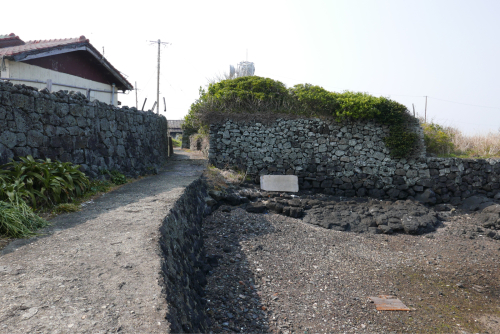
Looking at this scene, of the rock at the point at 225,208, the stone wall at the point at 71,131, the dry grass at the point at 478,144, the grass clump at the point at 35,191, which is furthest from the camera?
the dry grass at the point at 478,144

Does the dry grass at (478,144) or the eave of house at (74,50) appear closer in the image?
the eave of house at (74,50)

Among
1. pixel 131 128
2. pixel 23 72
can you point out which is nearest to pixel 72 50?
pixel 23 72

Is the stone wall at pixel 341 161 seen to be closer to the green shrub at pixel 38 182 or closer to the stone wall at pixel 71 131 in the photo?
the stone wall at pixel 71 131

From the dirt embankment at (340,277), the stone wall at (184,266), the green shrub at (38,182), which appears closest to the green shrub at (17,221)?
the green shrub at (38,182)

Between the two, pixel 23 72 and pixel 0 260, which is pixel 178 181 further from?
pixel 23 72

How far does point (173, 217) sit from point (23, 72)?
8.65 m

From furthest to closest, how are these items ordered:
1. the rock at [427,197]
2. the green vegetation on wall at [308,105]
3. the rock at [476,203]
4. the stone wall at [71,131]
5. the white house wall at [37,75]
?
the green vegetation on wall at [308,105], the rock at [427,197], the rock at [476,203], the white house wall at [37,75], the stone wall at [71,131]

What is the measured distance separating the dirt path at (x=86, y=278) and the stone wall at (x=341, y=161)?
8.40 m

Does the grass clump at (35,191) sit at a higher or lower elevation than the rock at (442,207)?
higher

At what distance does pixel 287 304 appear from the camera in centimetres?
508

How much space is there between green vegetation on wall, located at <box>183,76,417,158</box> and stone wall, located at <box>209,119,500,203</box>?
1.15 ft

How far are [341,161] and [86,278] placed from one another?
38.0ft

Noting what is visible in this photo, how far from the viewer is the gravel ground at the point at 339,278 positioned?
15.8 feet

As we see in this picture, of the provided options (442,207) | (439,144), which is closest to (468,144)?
(439,144)
